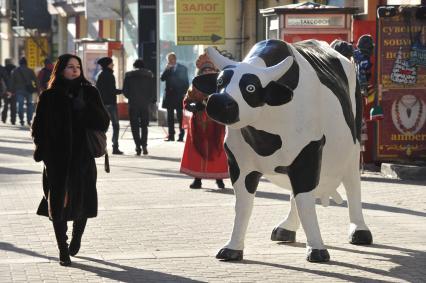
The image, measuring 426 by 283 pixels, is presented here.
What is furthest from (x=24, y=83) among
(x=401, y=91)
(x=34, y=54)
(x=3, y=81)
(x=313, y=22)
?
(x=34, y=54)

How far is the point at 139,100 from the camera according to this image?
70.3ft

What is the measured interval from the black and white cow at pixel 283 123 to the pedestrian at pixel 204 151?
5.18 meters

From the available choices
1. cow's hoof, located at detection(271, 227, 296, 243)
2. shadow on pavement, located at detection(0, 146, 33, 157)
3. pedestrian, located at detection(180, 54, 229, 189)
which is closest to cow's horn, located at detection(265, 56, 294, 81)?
cow's hoof, located at detection(271, 227, 296, 243)

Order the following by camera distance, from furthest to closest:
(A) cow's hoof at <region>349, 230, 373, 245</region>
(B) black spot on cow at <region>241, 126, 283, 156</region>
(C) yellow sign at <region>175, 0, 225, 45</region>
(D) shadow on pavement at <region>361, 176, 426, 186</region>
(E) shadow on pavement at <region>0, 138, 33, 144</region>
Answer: (E) shadow on pavement at <region>0, 138, 33, 144</region>
(C) yellow sign at <region>175, 0, 225, 45</region>
(D) shadow on pavement at <region>361, 176, 426, 186</region>
(A) cow's hoof at <region>349, 230, 373, 245</region>
(B) black spot on cow at <region>241, 126, 283, 156</region>

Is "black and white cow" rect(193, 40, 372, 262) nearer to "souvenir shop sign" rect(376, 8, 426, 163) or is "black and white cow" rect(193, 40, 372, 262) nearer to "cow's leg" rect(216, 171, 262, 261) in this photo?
"cow's leg" rect(216, 171, 262, 261)

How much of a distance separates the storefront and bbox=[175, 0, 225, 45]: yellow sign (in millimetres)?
6384

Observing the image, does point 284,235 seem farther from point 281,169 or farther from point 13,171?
point 13,171

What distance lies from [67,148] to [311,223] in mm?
2071

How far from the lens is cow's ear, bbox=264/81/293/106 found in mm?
9203

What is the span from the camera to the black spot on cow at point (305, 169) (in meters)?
9.55

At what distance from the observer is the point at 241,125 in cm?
915

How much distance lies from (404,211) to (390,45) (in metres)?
4.39

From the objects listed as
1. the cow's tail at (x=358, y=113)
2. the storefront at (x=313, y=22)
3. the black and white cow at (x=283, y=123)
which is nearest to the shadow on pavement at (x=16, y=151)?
the storefront at (x=313, y=22)

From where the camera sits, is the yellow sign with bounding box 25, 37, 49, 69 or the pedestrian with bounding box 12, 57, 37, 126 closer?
the pedestrian with bounding box 12, 57, 37, 126
